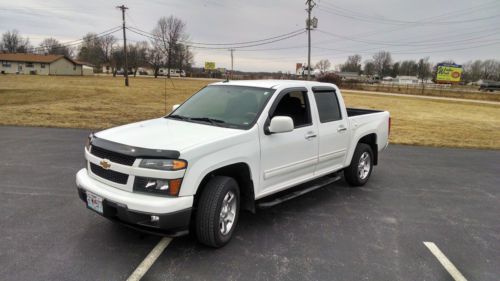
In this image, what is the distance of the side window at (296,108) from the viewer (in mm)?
4559

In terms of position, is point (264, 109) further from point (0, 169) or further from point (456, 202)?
point (0, 169)

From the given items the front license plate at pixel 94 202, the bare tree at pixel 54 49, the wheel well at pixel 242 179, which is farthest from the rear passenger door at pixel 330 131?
the bare tree at pixel 54 49

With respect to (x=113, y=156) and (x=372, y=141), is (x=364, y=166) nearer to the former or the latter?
(x=372, y=141)

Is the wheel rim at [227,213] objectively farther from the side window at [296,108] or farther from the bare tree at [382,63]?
→ the bare tree at [382,63]

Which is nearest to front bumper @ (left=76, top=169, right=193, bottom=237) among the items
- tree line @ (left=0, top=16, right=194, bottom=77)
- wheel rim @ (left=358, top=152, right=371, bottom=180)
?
wheel rim @ (left=358, top=152, right=371, bottom=180)

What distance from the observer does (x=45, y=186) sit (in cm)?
533

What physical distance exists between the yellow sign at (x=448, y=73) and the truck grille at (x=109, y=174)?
8485 centimetres

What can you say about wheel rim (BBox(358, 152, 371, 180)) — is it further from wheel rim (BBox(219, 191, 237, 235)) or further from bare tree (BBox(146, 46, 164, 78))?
bare tree (BBox(146, 46, 164, 78))

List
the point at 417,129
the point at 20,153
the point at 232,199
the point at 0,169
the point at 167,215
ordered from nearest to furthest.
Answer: the point at 167,215, the point at 232,199, the point at 0,169, the point at 20,153, the point at 417,129

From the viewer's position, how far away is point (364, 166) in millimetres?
6125

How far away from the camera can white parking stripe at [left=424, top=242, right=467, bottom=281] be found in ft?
10.9

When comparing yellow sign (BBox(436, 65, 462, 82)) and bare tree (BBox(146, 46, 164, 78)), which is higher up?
bare tree (BBox(146, 46, 164, 78))

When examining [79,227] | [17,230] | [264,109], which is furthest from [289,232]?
[17,230]

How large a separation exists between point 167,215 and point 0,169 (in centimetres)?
481
